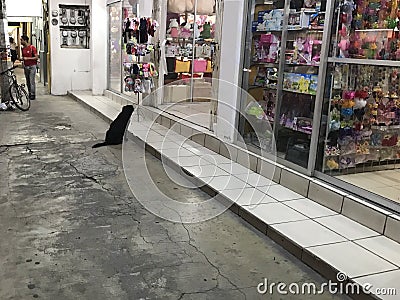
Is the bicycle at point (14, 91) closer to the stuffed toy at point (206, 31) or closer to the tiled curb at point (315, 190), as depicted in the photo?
the stuffed toy at point (206, 31)

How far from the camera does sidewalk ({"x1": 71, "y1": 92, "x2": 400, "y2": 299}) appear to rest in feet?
8.63

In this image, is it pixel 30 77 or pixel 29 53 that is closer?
pixel 29 53

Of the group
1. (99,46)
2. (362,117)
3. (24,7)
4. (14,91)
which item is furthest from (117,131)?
(24,7)

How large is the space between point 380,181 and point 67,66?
8.69 meters

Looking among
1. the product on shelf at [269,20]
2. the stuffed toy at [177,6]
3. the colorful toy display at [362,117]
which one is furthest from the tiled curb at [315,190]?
the stuffed toy at [177,6]

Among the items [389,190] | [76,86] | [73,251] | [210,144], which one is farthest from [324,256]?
[76,86]

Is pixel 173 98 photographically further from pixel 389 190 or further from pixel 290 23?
pixel 389 190

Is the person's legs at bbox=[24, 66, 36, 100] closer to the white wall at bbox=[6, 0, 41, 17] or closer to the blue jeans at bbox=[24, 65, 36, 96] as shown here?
the blue jeans at bbox=[24, 65, 36, 96]

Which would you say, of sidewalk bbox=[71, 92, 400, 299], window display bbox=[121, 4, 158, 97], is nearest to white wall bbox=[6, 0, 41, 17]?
window display bbox=[121, 4, 158, 97]

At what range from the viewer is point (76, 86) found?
1073 centimetres

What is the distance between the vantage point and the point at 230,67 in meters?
4.93

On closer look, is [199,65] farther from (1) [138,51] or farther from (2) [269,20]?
(2) [269,20]

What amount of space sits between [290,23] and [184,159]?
1.87 metres

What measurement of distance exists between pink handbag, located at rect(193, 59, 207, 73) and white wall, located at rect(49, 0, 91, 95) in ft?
12.3
